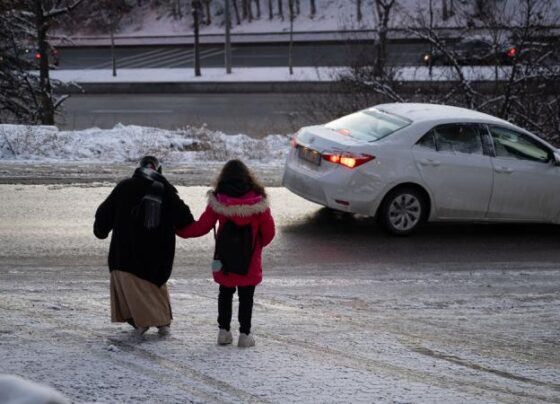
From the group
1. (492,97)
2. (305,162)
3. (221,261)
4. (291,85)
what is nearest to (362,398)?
(221,261)

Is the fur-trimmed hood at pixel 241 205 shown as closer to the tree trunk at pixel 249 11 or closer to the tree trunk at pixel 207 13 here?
the tree trunk at pixel 207 13

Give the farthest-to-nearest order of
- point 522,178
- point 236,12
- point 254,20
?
1. point 254,20
2. point 236,12
3. point 522,178

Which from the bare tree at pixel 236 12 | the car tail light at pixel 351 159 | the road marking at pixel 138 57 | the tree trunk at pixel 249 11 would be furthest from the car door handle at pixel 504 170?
the tree trunk at pixel 249 11

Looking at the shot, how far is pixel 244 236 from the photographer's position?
17.9 ft

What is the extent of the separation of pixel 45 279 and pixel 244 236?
2.72m

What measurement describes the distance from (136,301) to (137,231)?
0.47 m

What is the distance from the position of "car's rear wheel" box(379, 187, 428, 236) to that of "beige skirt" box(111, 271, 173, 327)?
14.0ft

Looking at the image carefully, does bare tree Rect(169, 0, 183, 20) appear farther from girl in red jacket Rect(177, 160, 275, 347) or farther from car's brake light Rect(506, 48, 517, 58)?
girl in red jacket Rect(177, 160, 275, 347)

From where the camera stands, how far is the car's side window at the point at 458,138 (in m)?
9.66

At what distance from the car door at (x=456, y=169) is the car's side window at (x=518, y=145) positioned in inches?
9.2

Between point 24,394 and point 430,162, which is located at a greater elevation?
point 24,394

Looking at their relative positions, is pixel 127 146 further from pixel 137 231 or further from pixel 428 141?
pixel 137 231

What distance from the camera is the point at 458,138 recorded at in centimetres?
975

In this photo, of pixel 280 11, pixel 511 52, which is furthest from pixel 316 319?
pixel 280 11
